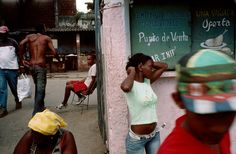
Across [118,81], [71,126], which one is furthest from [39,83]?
[118,81]

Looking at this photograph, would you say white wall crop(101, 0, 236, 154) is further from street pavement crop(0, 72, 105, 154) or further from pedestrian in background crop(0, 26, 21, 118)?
pedestrian in background crop(0, 26, 21, 118)

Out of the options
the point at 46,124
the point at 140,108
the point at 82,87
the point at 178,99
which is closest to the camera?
the point at 178,99

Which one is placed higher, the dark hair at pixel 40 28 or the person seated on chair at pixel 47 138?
the dark hair at pixel 40 28

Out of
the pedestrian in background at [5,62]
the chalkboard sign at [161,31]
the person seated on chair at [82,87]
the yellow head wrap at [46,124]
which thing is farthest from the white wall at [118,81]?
the person seated on chair at [82,87]

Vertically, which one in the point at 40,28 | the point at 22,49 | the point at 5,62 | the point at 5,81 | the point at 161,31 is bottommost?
the point at 5,81

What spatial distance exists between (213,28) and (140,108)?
162cm

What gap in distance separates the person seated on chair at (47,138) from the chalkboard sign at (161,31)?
1.54 metres

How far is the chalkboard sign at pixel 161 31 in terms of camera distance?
16.4 feet

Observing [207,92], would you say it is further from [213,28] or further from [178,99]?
[213,28]

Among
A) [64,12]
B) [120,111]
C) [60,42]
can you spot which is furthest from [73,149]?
[64,12]

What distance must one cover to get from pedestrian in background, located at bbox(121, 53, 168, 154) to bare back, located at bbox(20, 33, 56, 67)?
10.8 ft

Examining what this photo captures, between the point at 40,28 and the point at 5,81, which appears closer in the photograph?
the point at 40,28

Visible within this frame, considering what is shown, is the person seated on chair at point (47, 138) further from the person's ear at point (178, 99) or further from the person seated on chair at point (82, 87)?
the person seated on chair at point (82, 87)

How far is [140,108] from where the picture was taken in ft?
13.5
